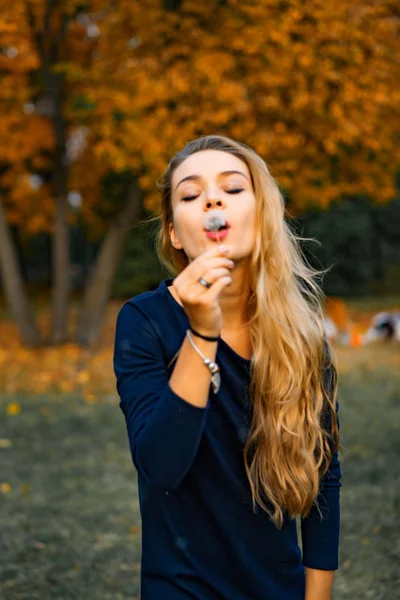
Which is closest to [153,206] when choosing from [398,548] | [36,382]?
[36,382]

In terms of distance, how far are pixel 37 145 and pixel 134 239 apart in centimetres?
1184

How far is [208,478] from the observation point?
6.05 feet

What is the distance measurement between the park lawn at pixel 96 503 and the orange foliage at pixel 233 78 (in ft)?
13.8

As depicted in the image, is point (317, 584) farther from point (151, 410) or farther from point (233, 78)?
point (233, 78)

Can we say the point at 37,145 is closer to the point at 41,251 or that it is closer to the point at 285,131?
the point at 285,131

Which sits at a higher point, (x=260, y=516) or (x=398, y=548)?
(x=260, y=516)

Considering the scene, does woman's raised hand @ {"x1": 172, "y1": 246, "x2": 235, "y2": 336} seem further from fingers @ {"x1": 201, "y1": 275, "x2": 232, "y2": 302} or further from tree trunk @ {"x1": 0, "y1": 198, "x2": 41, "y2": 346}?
tree trunk @ {"x1": 0, "y1": 198, "x2": 41, "y2": 346}

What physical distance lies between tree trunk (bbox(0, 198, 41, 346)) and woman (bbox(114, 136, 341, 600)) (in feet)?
37.7

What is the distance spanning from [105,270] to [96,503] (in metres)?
8.21

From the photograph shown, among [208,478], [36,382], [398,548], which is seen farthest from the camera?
[36,382]

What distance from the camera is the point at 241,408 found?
191 centimetres

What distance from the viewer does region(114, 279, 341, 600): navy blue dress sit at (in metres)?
1.80

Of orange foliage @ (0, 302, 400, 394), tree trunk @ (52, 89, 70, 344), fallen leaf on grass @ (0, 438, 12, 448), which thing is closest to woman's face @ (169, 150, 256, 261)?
fallen leaf on grass @ (0, 438, 12, 448)

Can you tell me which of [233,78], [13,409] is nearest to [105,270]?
[233,78]
